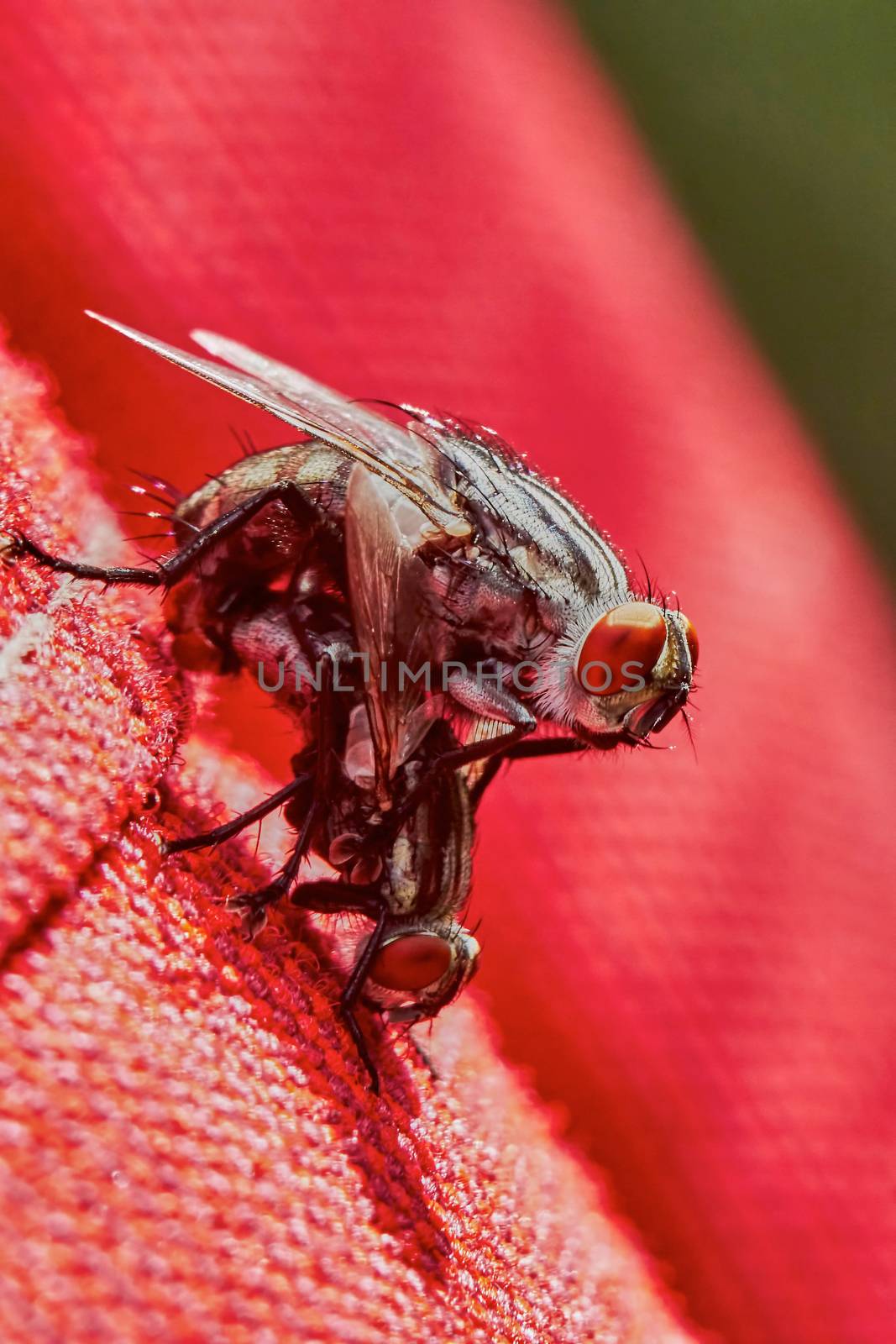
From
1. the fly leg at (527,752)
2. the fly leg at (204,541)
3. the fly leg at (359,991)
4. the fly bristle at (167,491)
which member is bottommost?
the fly leg at (359,991)

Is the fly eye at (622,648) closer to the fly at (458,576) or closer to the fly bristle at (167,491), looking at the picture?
the fly at (458,576)

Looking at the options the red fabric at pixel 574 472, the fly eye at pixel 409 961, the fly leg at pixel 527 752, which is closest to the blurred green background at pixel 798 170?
the red fabric at pixel 574 472

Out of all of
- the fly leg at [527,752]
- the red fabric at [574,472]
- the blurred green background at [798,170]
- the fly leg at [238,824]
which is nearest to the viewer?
the fly leg at [238,824]

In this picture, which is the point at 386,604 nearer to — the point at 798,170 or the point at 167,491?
the point at 167,491

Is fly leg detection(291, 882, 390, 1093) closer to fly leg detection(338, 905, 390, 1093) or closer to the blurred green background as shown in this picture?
fly leg detection(338, 905, 390, 1093)

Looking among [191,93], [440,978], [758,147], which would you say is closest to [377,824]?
[440,978]

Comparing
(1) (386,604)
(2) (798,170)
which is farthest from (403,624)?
(2) (798,170)

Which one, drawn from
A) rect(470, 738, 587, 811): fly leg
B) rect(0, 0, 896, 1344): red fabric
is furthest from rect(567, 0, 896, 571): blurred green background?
rect(470, 738, 587, 811): fly leg
